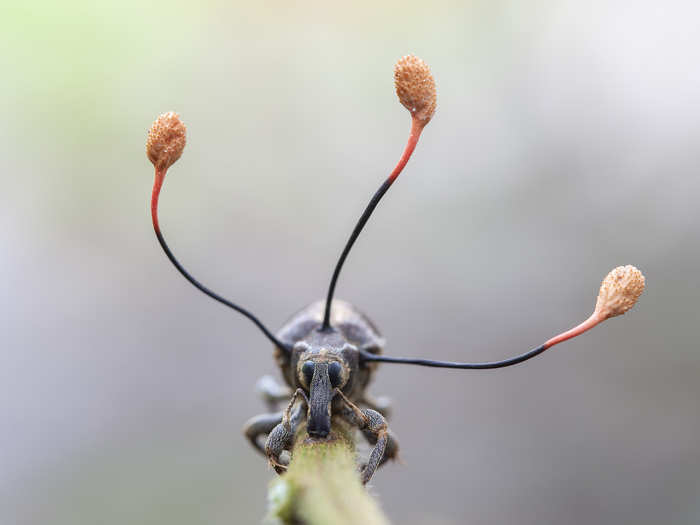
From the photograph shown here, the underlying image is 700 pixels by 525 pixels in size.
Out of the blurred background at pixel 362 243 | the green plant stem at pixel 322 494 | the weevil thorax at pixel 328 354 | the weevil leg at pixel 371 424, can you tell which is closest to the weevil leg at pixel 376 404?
the weevil thorax at pixel 328 354

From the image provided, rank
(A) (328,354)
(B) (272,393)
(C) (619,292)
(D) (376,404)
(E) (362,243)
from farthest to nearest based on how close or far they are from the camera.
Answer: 1. (E) (362,243)
2. (B) (272,393)
3. (D) (376,404)
4. (A) (328,354)
5. (C) (619,292)

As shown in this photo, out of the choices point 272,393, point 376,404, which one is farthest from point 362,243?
point 376,404

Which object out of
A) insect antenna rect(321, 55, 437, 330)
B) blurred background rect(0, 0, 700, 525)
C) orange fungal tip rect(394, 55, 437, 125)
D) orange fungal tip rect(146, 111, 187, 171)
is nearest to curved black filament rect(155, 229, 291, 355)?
orange fungal tip rect(146, 111, 187, 171)

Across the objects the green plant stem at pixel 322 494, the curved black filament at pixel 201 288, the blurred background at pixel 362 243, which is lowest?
the green plant stem at pixel 322 494

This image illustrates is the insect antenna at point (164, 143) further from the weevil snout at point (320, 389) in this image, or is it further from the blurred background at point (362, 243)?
the blurred background at point (362, 243)

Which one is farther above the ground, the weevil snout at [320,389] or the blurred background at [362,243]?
the blurred background at [362,243]

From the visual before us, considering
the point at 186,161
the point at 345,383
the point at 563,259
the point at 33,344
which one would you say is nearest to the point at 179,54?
the point at 186,161

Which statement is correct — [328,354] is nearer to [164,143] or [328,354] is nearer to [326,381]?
[326,381]
